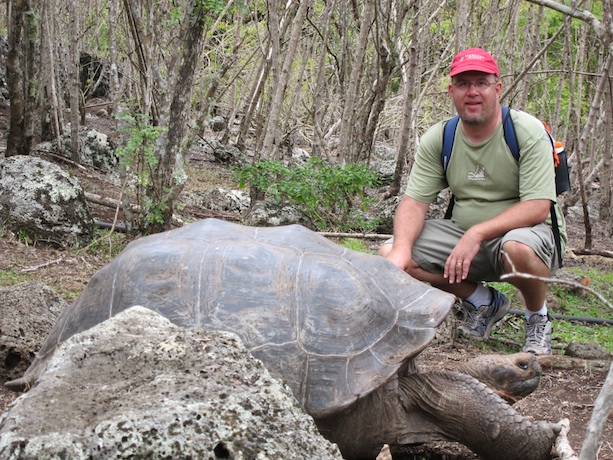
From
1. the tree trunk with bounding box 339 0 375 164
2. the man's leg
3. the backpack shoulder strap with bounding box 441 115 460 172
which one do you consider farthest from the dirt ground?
the tree trunk with bounding box 339 0 375 164

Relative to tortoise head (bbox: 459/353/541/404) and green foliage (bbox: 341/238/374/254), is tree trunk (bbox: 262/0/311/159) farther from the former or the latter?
tortoise head (bbox: 459/353/541/404)

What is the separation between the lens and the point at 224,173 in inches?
542

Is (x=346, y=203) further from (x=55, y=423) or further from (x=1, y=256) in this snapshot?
(x=55, y=423)

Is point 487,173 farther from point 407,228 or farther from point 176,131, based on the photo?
point 176,131

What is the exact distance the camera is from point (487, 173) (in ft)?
13.3

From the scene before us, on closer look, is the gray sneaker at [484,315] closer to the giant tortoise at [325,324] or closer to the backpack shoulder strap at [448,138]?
the backpack shoulder strap at [448,138]

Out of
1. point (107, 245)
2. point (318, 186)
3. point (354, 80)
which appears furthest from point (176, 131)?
point (354, 80)

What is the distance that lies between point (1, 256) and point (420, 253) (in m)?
3.15

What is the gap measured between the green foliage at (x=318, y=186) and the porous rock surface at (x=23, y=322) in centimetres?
448

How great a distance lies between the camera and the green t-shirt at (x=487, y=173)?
3893 mm

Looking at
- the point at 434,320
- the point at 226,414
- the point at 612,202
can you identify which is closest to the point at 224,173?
the point at 612,202

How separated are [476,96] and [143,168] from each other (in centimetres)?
325

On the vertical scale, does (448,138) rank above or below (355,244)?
above

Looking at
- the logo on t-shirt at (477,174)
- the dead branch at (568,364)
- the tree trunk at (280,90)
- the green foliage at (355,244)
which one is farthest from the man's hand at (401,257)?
the tree trunk at (280,90)
